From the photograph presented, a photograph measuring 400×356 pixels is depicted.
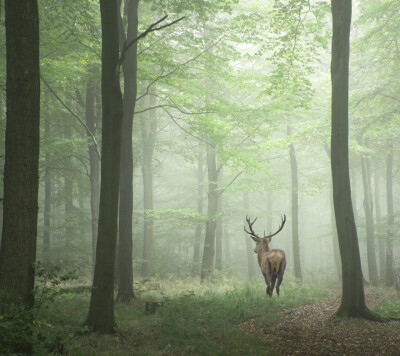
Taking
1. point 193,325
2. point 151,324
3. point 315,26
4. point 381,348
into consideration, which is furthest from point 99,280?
point 315,26

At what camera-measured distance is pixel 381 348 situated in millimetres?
6535

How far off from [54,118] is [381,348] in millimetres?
15576

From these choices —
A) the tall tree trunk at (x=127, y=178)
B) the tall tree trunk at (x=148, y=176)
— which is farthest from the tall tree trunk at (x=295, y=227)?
the tall tree trunk at (x=127, y=178)

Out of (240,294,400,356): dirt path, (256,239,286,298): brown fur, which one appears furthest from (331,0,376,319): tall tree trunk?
(256,239,286,298): brown fur

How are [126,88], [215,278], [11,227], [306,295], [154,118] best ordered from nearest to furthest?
[11,227] → [126,88] → [306,295] → [215,278] → [154,118]

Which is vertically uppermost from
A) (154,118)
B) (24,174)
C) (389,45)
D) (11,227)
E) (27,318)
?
(389,45)

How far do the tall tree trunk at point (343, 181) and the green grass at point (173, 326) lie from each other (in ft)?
7.01

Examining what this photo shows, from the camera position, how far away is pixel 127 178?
34.8ft

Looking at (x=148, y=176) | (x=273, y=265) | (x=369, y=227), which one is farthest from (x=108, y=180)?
(x=369, y=227)

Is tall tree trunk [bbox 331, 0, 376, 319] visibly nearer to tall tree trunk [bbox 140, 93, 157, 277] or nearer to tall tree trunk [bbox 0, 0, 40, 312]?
tall tree trunk [bbox 0, 0, 40, 312]

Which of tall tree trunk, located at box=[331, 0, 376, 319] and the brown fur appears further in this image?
the brown fur

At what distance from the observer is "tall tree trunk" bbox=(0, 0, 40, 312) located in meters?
5.17

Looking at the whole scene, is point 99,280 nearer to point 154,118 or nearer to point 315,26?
point 315,26

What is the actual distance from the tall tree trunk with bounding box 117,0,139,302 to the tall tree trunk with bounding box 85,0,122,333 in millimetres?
3400
